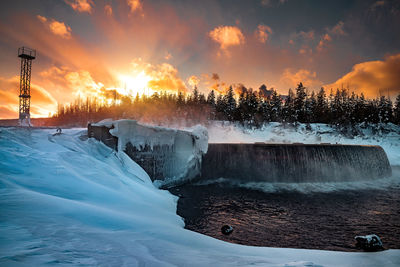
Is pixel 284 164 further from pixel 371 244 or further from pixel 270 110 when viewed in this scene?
pixel 270 110

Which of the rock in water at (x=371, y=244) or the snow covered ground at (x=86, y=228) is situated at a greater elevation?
the snow covered ground at (x=86, y=228)

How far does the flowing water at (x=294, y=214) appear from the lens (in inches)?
226

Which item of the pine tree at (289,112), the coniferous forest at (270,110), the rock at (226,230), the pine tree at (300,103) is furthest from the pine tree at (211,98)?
the rock at (226,230)

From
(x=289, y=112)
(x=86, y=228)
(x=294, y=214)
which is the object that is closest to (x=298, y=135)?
(x=289, y=112)

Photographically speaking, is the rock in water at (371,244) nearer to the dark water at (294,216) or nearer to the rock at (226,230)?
the dark water at (294,216)

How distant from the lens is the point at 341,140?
1390 inches

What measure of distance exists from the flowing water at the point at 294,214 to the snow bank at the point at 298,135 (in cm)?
2267

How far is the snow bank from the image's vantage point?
35.1 metres

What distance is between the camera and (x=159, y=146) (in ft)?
36.4

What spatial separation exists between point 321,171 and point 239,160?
5876mm

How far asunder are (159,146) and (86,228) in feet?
26.3

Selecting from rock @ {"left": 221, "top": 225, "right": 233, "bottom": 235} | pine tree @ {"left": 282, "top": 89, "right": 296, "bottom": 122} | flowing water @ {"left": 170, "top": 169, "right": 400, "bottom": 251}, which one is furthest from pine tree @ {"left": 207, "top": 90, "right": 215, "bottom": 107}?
rock @ {"left": 221, "top": 225, "right": 233, "bottom": 235}

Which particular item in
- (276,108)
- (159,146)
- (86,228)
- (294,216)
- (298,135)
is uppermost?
(276,108)

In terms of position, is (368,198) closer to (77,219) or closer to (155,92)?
(77,219)
